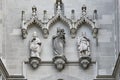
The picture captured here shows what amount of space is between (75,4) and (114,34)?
1.60 metres

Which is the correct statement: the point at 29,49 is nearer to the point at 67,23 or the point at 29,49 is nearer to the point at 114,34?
the point at 67,23

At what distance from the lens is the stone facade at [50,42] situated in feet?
64.6

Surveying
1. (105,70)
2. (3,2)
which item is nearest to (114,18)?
(105,70)

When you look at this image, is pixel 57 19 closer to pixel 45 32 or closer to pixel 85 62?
pixel 45 32

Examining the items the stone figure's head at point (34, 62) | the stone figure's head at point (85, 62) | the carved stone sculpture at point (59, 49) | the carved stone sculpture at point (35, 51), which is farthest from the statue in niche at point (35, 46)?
the stone figure's head at point (85, 62)

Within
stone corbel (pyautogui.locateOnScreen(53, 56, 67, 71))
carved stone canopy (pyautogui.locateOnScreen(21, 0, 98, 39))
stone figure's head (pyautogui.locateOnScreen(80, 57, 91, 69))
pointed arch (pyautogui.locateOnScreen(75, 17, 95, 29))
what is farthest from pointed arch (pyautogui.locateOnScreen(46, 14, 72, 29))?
stone figure's head (pyautogui.locateOnScreen(80, 57, 91, 69))

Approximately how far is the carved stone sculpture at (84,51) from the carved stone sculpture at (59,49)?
0.52 m

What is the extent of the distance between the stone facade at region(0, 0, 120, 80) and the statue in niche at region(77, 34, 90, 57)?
0.17 m

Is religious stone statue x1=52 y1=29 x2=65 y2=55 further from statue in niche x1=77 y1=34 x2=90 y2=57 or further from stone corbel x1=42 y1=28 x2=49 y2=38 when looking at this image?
statue in niche x1=77 y1=34 x2=90 y2=57

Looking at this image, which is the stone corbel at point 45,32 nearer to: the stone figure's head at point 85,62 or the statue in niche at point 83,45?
the statue in niche at point 83,45

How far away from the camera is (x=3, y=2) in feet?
66.6

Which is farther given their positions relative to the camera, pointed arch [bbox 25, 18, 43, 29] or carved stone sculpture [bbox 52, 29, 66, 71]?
pointed arch [bbox 25, 18, 43, 29]

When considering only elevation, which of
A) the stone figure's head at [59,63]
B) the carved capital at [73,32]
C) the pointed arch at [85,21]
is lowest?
the stone figure's head at [59,63]

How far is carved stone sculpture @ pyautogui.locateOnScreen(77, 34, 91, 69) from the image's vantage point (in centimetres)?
1962
